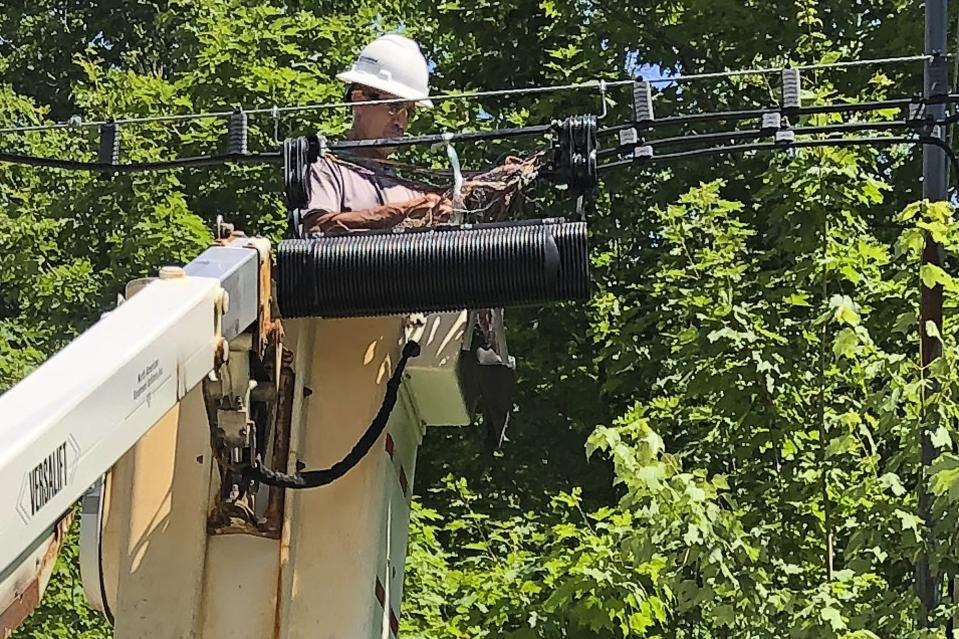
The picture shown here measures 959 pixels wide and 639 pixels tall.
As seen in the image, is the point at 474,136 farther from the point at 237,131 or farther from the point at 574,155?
the point at 237,131

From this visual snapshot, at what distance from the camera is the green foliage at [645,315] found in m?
5.51

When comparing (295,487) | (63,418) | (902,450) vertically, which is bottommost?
(902,450)

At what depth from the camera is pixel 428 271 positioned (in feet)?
10.8

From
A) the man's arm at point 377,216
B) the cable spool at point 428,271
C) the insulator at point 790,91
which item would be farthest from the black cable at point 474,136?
the cable spool at point 428,271

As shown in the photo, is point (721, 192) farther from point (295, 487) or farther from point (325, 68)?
point (295, 487)

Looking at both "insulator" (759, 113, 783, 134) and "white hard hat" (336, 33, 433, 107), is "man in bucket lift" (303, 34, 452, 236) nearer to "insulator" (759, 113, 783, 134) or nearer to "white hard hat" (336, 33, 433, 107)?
"white hard hat" (336, 33, 433, 107)

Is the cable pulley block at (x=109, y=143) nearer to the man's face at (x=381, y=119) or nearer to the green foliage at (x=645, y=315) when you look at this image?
the man's face at (x=381, y=119)

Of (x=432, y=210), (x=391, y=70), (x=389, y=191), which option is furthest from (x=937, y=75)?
(x=432, y=210)

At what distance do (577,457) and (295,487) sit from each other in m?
7.80

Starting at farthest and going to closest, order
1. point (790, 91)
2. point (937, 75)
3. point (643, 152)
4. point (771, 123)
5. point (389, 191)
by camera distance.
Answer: point (643, 152), point (937, 75), point (771, 123), point (790, 91), point (389, 191)

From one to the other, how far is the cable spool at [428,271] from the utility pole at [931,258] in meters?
2.26

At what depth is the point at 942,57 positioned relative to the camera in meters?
5.66

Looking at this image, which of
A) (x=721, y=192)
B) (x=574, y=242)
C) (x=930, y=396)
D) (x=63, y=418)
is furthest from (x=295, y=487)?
(x=721, y=192)

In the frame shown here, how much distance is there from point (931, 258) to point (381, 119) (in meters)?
2.25
